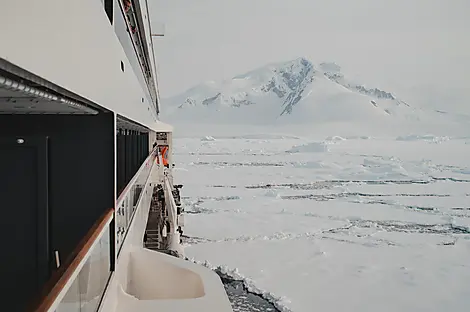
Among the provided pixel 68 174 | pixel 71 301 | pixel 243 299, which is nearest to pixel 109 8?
pixel 68 174

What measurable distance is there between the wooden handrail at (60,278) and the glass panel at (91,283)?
1.5 inches

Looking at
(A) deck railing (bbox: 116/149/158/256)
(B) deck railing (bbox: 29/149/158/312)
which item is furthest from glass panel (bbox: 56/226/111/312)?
(A) deck railing (bbox: 116/149/158/256)

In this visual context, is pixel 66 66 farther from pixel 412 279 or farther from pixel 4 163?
pixel 412 279

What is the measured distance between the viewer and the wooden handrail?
34.2 inches

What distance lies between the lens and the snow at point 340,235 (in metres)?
7.26

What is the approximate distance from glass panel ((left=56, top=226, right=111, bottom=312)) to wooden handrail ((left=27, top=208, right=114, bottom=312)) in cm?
4

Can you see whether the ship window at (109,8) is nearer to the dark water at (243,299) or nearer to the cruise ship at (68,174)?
the cruise ship at (68,174)

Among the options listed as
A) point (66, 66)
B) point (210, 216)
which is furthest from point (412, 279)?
point (66, 66)

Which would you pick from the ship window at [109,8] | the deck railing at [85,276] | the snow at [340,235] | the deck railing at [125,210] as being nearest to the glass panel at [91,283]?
the deck railing at [85,276]

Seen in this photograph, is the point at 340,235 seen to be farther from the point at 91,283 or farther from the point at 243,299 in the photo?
the point at 91,283

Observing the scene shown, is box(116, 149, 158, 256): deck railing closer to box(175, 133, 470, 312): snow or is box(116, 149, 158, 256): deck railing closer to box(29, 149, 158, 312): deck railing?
box(29, 149, 158, 312): deck railing

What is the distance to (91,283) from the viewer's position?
1411 millimetres

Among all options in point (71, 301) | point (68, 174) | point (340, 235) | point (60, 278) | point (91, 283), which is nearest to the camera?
point (60, 278)

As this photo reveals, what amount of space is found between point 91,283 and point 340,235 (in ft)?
31.6
